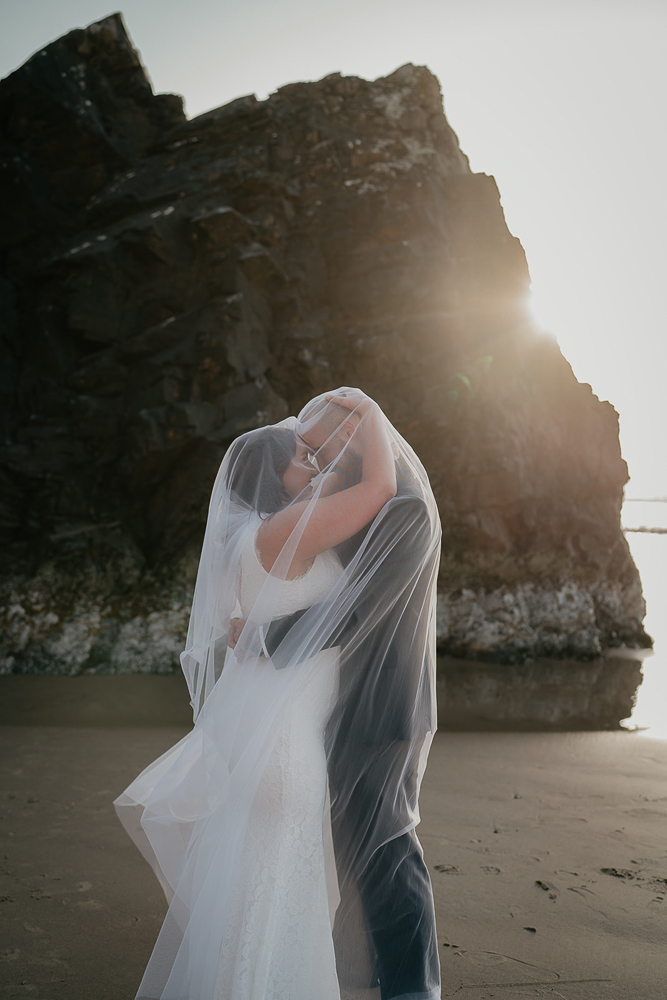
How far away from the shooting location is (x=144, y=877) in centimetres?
303

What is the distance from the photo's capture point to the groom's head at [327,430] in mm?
2162

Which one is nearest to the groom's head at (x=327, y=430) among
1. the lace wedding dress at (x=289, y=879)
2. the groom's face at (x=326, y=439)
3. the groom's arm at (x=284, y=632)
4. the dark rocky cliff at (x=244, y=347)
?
the groom's face at (x=326, y=439)

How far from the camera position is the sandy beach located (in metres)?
2.38

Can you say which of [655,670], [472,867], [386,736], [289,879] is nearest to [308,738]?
[386,736]

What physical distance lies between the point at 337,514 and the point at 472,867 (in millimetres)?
2242

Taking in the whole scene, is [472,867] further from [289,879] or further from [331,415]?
[331,415]

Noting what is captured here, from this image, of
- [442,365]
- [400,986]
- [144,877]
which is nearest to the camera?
[400,986]

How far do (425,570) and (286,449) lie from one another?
0.62 m

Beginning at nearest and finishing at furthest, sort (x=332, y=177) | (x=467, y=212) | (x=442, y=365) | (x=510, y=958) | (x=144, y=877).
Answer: (x=510, y=958)
(x=144, y=877)
(x=442, y=365)
(x=332, y=177)
(x=467, y=212)

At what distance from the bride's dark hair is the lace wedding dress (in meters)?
0.55

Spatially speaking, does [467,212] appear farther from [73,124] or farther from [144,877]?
[144,877]

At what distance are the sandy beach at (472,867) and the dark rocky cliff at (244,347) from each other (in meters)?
3.05

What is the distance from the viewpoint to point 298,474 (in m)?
2.18

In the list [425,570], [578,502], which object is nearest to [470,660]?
[578,502]
